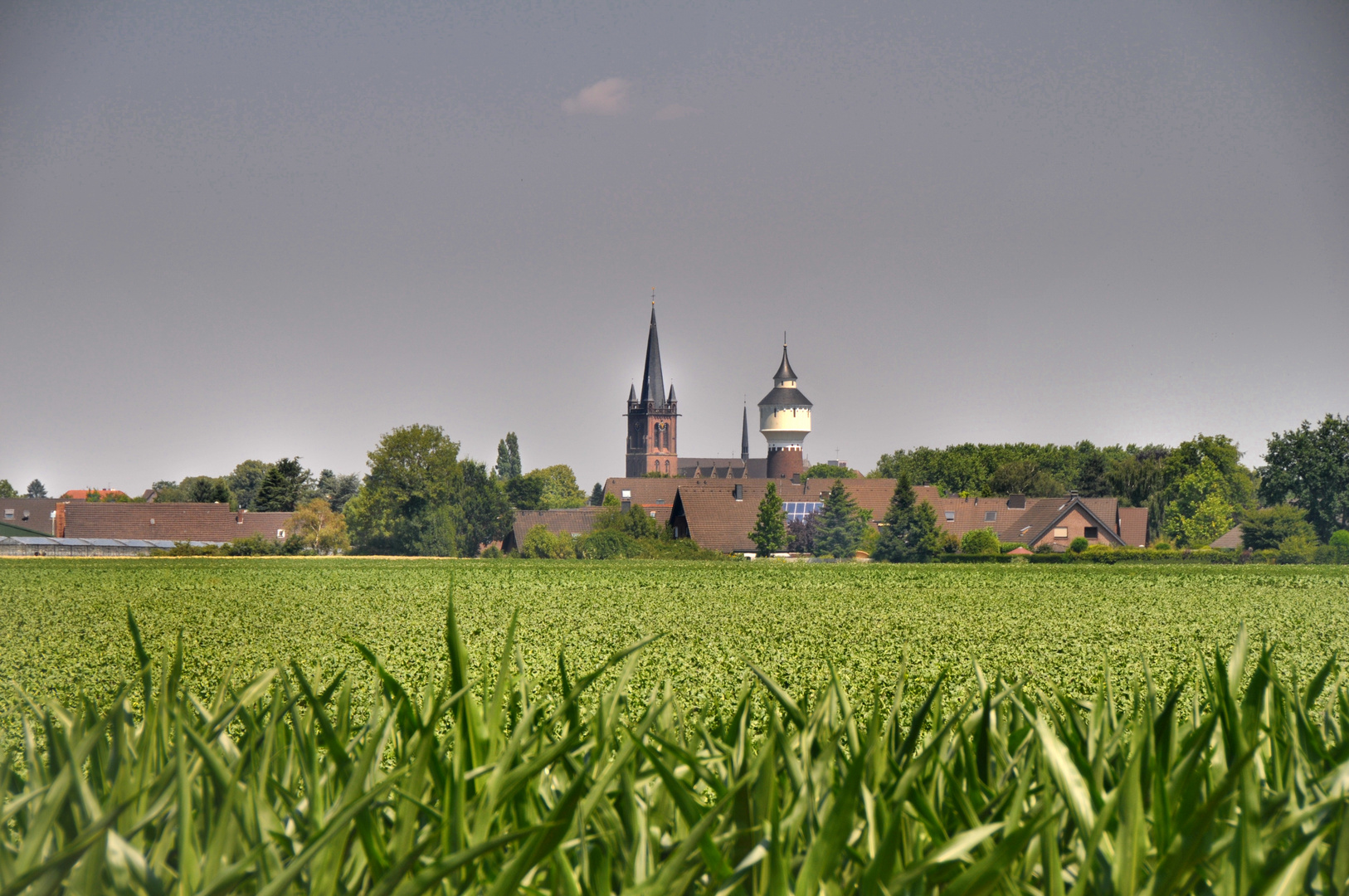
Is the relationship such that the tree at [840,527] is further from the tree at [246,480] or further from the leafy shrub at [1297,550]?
the tree at [246,480]

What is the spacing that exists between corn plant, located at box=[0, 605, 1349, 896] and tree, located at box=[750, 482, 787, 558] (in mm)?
57705

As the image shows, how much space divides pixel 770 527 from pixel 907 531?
25.4ft

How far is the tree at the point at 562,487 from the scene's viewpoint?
13456 cm

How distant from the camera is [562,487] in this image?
14288cm

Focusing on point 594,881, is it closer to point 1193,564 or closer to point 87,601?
point 87,601

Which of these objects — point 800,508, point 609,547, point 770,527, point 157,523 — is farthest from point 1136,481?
point 157,523

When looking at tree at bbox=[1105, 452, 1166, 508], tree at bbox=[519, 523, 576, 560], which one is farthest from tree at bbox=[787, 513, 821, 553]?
tree at bbox=[1105, 452, 1166, 508]

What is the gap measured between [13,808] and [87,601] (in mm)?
26599

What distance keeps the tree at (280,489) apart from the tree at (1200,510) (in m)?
59.2

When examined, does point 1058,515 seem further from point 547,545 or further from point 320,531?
point 320,531

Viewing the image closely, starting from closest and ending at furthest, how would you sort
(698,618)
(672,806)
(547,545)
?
(672,806) → (698,618) → (547,545)

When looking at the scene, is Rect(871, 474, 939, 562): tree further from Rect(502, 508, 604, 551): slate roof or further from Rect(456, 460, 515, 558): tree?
Rect(456, 460, 515, 558): tree

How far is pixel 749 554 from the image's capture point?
6194cm

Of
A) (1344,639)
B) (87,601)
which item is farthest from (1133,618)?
(87,601)
